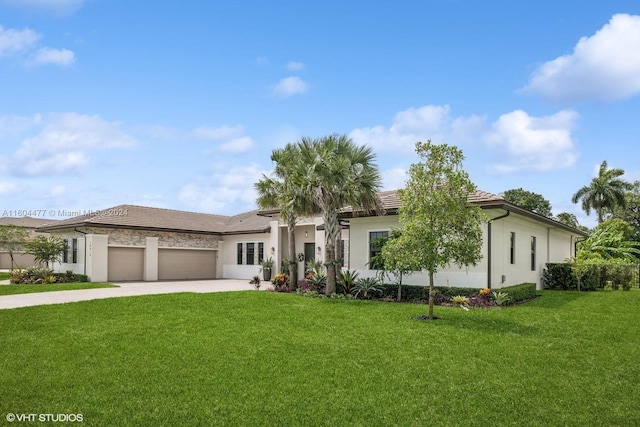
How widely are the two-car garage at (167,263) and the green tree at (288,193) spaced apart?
1059 cm

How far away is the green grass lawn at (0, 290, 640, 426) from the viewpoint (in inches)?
206

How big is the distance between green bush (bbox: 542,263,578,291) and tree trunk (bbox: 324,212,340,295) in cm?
1157

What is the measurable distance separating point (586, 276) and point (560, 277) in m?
1.16

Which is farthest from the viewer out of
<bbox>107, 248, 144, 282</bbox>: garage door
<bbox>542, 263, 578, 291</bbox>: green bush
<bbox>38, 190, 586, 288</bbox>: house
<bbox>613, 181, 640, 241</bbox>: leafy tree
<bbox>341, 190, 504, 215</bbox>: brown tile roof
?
<bbox>613, 181, 640, 241</bbox>: leafy tree

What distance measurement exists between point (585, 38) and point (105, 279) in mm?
24644

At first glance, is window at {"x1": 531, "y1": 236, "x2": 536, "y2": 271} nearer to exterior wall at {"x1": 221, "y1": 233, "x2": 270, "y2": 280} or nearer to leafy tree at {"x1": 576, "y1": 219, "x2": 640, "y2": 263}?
leafy tree at {"x1": 576, "y1": 219, "x2": 640, "y2": 263}

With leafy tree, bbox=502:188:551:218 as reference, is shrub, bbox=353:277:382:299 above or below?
below

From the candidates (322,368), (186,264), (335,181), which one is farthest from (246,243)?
(322,368)

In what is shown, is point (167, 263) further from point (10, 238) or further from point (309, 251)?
point (10, 238)

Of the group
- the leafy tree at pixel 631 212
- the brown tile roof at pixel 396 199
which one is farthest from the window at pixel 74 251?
the leafy tree at pixel 631 212

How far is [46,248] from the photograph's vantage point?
2497 cm

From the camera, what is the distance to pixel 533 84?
1401 centimetres

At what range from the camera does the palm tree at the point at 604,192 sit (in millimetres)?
43250

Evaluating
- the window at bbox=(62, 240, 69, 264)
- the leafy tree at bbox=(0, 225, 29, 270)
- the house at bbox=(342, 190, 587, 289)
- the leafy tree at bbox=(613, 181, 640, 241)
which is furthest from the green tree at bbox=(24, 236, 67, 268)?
the leafy tree at bbox=(613, 181, 640, 241)
